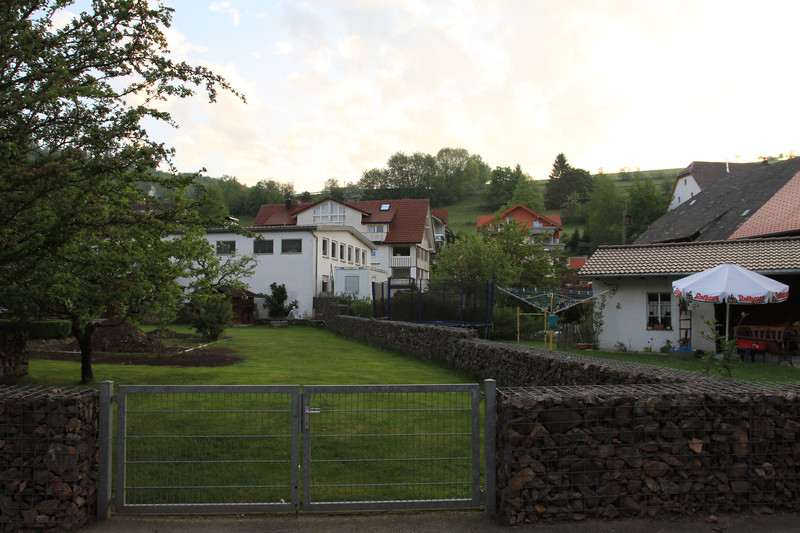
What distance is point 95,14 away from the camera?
830 cm

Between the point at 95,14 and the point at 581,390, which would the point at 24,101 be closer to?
the point at 95,14

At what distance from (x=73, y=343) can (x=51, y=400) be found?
16471 millimetres

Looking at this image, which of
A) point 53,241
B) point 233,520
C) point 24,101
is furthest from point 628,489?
point 24,101

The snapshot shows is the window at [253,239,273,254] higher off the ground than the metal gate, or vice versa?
the window at [253,239,273,254]

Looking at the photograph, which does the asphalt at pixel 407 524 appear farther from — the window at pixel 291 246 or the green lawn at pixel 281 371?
the window at pixel 291 246

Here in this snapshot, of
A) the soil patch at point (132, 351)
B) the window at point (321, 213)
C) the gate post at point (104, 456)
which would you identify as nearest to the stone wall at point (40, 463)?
the gate post at point (104, 456)

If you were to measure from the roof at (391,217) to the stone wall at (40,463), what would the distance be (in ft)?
185

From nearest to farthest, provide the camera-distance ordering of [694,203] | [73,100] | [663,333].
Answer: [73,100] → [663,333] → [694,203]

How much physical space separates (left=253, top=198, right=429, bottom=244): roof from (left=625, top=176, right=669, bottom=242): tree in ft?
93.2

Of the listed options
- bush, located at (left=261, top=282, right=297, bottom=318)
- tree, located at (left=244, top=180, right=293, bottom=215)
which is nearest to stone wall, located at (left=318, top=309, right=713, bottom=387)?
bush, located at (left=261, top=282, right=297, bottom=318)

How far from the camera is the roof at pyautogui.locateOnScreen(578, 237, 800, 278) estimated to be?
65.7 feet

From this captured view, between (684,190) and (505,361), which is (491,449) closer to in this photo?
(505,361)

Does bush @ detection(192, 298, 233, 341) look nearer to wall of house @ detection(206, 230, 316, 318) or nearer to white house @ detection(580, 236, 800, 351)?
white house @ detection(580, 236, 800, 351)

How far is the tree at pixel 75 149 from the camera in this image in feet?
22.7
